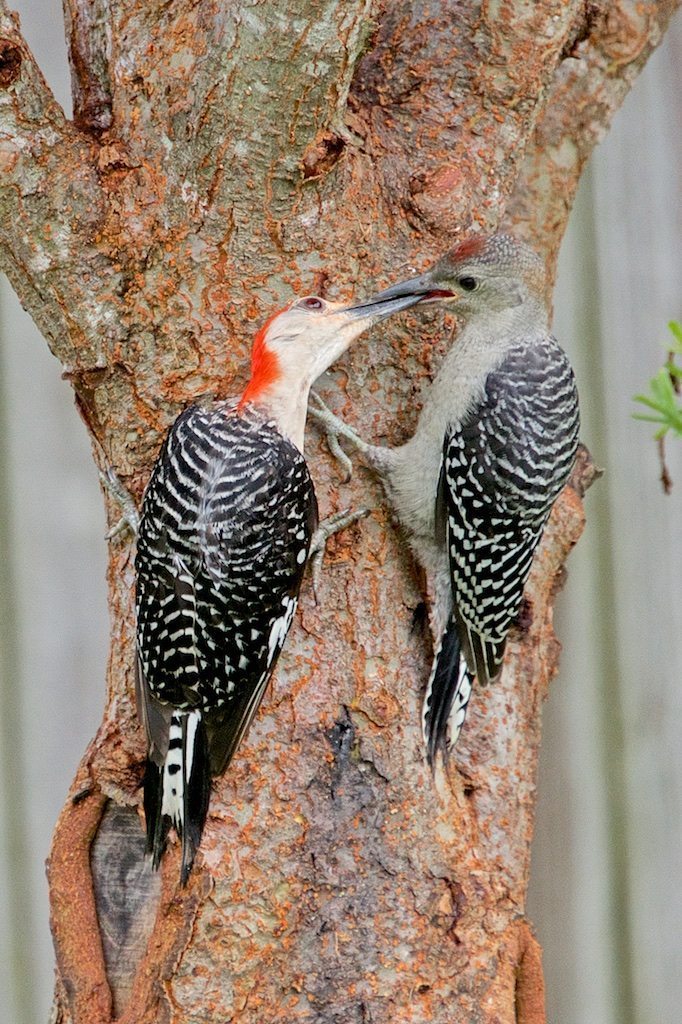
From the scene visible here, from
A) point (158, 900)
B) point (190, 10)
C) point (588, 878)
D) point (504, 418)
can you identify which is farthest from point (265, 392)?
point (588, 878)

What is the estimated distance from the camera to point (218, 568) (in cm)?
218

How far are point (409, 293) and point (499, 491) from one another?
1.46ft

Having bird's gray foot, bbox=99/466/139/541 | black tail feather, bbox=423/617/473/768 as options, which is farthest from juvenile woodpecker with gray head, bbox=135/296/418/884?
black tail feather, bbox=423/617/473/768

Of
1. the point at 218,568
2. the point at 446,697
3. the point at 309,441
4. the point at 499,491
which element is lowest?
the point at 446,697

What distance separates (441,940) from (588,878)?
0.72m

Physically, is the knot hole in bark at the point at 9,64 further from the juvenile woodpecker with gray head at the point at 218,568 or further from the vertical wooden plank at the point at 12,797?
the vertical wooden plank at the point at 12,797

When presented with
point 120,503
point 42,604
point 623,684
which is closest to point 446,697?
point 623,684

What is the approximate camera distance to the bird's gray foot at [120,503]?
7.69 feet

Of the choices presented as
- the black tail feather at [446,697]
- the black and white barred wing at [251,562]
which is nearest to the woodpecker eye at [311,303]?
the black and white barred wing at [251,562]

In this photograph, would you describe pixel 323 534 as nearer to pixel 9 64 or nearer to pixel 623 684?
pixel 623 684

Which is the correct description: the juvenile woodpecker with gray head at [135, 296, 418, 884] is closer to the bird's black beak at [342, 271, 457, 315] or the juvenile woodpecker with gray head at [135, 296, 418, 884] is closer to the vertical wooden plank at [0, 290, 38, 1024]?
the bird's black beak at [342, 271, 457, 315]

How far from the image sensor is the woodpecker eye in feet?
7.32

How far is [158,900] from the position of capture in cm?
221

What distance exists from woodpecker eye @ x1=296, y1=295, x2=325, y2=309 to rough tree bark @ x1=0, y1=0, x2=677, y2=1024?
0.06m
